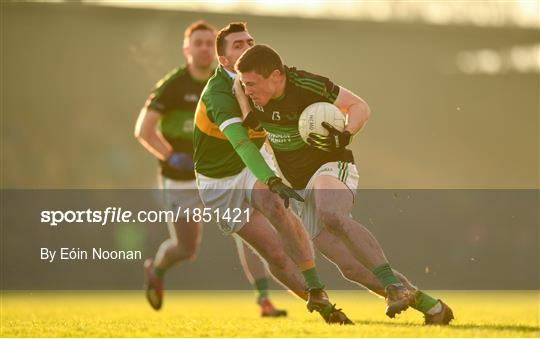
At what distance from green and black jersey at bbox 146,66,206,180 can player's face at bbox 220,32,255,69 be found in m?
3.31

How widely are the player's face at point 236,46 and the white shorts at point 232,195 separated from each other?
838 millimetres

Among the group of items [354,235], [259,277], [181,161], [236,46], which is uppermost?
[236,46]

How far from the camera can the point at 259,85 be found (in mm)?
8234

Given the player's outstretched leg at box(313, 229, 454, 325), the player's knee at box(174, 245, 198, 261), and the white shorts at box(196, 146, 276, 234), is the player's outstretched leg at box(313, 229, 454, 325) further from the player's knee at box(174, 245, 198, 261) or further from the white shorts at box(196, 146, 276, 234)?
the player's knee at box(174, 245, 198, 261)

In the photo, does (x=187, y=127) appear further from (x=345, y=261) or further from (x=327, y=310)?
(x=327, y=310)

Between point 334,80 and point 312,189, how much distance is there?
14210mm

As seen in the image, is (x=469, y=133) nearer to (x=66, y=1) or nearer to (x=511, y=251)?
(x=511, y=251)

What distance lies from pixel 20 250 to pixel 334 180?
50.3ft

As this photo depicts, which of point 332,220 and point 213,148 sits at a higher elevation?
point 213,148

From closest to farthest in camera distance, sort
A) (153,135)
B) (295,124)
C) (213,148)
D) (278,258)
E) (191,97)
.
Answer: (295,124) < (278,258) < (213,148) < (153,135) < (191,97)

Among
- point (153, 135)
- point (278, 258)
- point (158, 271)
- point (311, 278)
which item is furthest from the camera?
point (158, 271)

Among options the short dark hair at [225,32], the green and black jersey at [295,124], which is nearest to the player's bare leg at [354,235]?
the green and black jersey at [295,124]

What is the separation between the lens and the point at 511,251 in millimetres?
24125

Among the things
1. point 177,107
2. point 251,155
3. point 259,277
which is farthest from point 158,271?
point 251,155
